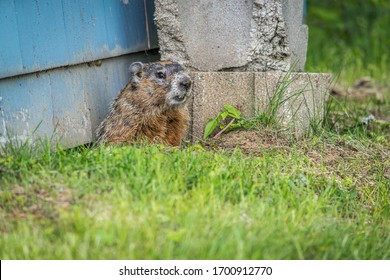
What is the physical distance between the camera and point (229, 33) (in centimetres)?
616

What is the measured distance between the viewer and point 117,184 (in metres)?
4.20

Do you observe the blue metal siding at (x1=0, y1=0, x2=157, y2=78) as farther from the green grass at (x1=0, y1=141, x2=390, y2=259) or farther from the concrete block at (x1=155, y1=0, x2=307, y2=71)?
the green grass at (x1=0, y1=141, x2=390, y2=259)

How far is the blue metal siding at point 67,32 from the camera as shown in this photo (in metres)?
5.17

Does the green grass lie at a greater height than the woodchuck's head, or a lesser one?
lesser

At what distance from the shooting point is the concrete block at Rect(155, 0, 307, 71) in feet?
20.0

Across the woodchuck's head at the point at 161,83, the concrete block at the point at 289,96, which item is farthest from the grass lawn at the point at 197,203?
the woodchuck's head at the point at 161,83

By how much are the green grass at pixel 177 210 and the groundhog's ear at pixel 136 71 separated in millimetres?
1315

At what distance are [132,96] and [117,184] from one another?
212 cm

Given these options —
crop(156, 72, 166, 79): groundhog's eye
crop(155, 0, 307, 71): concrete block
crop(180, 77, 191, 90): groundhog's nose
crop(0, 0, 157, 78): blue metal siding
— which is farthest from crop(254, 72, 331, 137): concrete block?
crop(0, 0, 157, 78): blue metal siding

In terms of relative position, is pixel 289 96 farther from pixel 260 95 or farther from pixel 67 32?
pixel 67 32

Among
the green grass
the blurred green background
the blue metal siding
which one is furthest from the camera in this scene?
the blurred green background

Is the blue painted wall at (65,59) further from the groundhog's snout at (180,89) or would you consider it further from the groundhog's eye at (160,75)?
the groundhog's snout at (180,89)

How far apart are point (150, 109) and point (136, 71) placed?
0.36 metres

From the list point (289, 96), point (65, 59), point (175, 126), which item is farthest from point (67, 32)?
point (289, 96)
